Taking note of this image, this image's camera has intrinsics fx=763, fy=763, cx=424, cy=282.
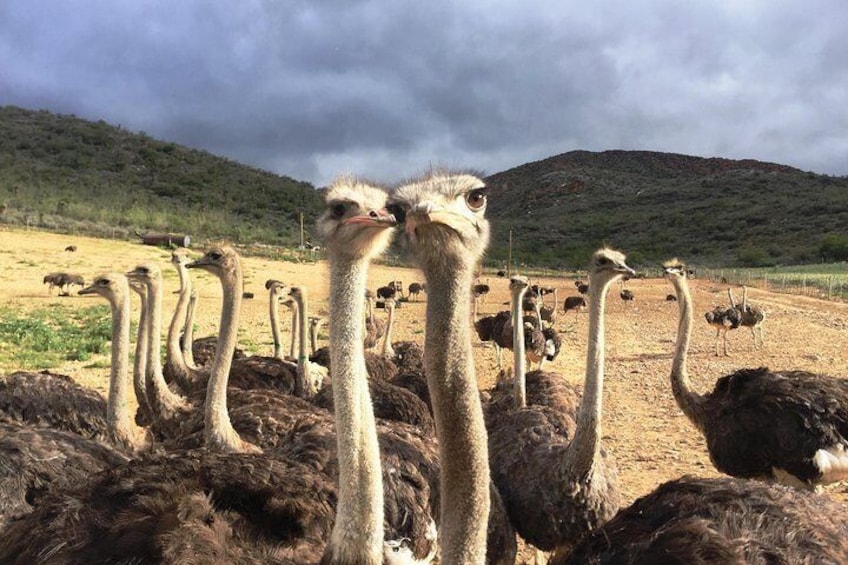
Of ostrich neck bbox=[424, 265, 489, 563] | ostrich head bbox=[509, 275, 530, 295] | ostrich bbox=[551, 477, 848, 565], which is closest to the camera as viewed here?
ostrich neck bbox=[424, 265, 489, 563]

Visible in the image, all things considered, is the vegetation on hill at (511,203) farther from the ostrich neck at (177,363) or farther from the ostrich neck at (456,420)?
the ostrich neck at (456,420)

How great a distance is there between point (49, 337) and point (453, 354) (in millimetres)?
10633

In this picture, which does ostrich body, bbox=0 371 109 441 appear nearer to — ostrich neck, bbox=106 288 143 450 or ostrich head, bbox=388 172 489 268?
ostrich neck, bbox=106 288 143 450

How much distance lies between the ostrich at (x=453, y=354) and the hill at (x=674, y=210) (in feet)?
123

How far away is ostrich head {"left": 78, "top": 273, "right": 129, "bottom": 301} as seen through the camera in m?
5.71

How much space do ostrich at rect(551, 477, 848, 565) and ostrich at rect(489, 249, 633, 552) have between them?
991mm

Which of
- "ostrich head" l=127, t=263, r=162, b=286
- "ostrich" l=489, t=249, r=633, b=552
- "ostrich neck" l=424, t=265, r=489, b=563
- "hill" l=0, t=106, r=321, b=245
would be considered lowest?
"ostrich" l=489, t=249, r=633, b=552

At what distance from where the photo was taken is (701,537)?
2355 millimetres

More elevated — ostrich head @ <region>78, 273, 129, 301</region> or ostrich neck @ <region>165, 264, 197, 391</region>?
ostrich head @ <region>78, 273, 129, 301</region>

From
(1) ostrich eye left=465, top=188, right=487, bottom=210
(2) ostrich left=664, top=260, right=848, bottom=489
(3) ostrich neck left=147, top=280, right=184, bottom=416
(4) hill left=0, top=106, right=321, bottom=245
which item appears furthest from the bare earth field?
(4) hill left=0, top=106, right=321, bottom=245

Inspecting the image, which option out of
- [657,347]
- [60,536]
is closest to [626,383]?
[657,347]

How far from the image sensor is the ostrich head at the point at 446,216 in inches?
89.5

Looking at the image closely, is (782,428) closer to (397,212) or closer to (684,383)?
(684,383)

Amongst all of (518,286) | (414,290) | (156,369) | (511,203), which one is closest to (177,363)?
(156,369)
